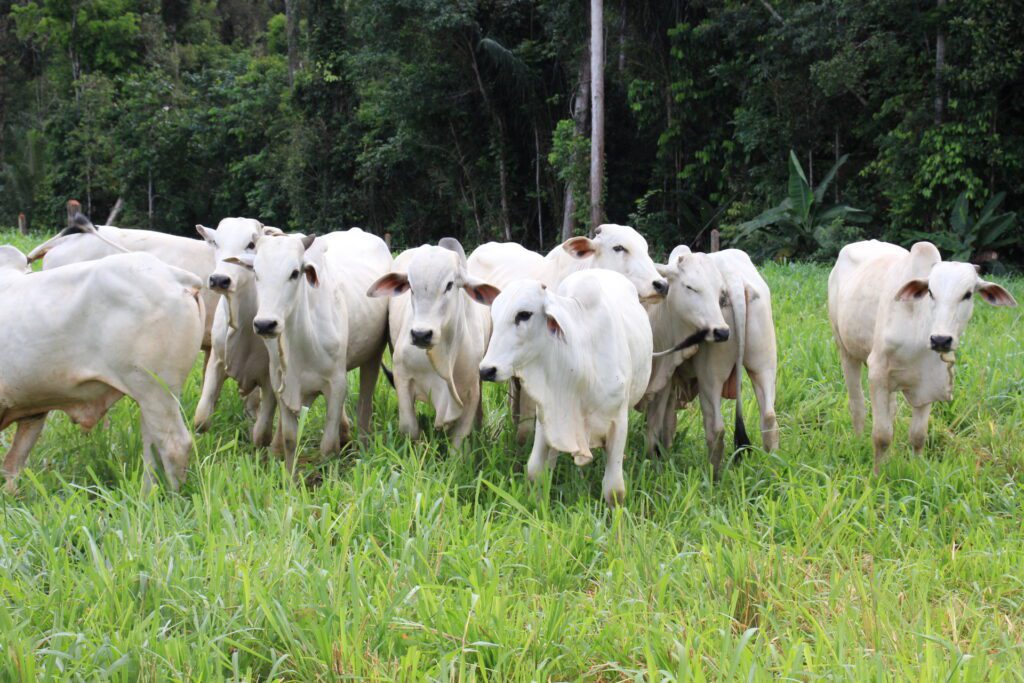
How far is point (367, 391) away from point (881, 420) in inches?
108

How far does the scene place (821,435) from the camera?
589 centimetres

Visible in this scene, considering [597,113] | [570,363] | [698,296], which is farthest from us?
[597,113]

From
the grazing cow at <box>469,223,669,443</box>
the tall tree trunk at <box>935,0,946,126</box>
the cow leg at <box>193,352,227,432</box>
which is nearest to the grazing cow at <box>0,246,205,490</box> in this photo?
the cow leg at <box>193,352,227,432</box>

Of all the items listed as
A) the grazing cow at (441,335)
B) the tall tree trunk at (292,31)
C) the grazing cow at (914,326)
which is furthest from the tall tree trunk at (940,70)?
the tall tree trunk at (292,31)

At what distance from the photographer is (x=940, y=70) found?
15.6 metres

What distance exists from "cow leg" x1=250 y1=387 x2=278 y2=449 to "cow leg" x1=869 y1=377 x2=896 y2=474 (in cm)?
303

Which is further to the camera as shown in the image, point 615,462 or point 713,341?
point 713,341

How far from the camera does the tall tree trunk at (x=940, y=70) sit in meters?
15.6

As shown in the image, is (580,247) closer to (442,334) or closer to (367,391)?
(442,334)

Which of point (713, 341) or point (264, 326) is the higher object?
point (264, 326)

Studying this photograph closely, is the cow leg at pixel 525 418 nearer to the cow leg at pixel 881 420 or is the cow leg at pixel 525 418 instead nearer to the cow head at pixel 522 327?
the cow head at pixel 522 327

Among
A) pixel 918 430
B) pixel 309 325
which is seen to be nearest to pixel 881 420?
pixel 918 430

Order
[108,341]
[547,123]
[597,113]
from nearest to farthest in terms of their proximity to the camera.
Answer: [108,341], [597,113], [547,123]

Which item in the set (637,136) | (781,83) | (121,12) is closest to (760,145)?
(781,83)
